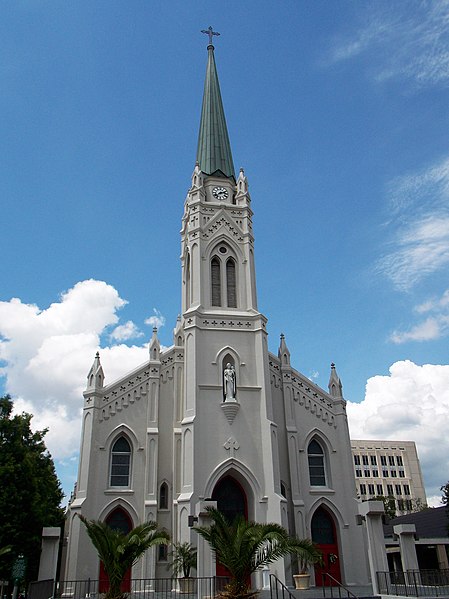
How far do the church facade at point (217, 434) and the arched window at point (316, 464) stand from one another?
53mm

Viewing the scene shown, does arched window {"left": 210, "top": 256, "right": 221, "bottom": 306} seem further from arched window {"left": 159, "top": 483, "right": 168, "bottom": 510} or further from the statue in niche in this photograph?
arched window {"left": 159, "top": 483, "right": 168, "bottom": 510}

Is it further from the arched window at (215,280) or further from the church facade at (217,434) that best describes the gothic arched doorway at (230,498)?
the arched window at (215,280)

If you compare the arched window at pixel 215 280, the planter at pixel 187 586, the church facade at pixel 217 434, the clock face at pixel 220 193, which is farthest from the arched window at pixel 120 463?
the clock face at pixel 220 193

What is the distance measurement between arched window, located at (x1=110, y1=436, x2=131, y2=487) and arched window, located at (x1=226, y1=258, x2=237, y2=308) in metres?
9.22

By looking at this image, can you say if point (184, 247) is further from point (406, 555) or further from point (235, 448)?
point (406, 555)

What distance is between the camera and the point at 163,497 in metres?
27.5

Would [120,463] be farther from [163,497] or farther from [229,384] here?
[229,384]

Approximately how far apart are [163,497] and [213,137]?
72.9 feet

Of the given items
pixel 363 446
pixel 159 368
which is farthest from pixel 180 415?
pixel 363 446

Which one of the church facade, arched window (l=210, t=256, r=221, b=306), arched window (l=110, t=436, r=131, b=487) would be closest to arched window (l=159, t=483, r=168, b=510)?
the church facade

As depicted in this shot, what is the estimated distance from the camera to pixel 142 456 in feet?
91.2

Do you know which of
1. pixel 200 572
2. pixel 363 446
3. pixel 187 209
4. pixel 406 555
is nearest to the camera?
pixel 200 572

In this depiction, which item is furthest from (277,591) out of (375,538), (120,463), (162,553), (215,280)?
(215,280)

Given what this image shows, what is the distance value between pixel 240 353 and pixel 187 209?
32.3 feet
